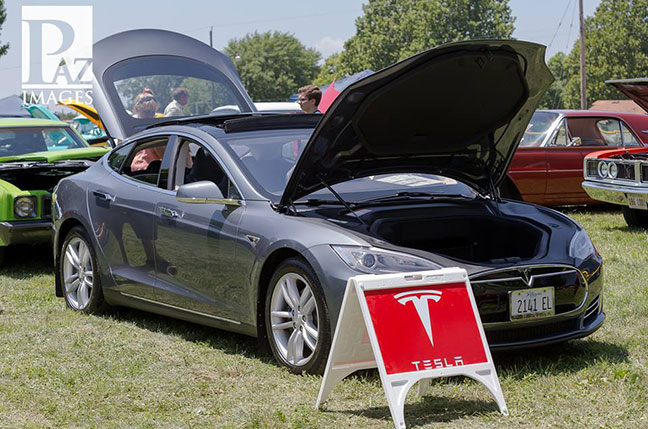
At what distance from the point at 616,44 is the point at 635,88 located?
6522 centimetres

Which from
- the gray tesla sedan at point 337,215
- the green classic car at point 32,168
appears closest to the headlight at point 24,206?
the green classic car at point 32,168

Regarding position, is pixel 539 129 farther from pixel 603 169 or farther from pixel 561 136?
pixel 603 169

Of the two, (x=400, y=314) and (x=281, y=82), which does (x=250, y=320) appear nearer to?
(x=400, y=314)

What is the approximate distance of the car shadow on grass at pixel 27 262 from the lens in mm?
9750

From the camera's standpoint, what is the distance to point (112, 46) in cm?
1098

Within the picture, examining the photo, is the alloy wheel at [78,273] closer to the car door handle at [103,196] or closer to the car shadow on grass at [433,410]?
the car door handle at [103,196]

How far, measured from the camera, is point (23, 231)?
9.28 metres

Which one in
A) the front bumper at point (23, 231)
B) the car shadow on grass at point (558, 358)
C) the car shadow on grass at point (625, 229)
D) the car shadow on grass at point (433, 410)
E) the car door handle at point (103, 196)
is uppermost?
the car door handle at point (103, 196)

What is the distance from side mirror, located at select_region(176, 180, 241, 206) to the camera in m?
5.94

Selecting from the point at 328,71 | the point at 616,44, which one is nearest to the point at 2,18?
the point at 616,44

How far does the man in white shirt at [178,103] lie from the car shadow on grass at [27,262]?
2075 millimetres

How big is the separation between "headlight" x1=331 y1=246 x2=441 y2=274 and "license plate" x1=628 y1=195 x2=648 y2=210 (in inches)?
276

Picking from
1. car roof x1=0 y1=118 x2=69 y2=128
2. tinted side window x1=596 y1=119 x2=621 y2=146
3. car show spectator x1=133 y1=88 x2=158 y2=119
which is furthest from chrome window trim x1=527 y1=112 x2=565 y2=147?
car roof x1=0 y1=118 x2=69 y2=128

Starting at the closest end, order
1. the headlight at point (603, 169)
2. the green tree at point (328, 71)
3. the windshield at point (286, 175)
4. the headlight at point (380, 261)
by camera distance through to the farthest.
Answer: the headlight at point (380, 261) < the windshield at point (286, 175) < the headlight at point (603, 169) < the green tree at point (328, 71)
